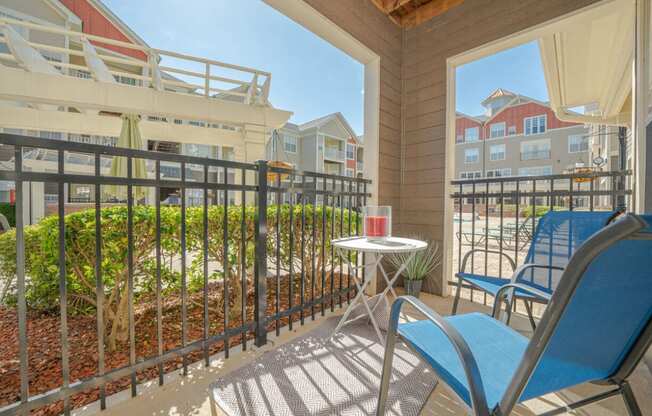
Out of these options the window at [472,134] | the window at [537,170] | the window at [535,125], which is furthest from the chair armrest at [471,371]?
the window at [472,134]

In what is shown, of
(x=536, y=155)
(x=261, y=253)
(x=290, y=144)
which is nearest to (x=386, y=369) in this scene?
(x=261, y=253)

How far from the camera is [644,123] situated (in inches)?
80.5

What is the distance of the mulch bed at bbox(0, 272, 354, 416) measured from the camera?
5.02 feet

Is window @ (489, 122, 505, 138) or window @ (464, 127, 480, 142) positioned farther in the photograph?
window @ (464, 127, 480, 142)

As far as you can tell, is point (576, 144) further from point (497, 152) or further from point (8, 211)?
point (8, 211)

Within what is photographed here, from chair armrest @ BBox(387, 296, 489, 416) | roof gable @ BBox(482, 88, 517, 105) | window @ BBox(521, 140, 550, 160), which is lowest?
chair armrest @ BBox(387, 296, 489, 416)

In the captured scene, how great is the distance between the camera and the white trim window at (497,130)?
20.3m

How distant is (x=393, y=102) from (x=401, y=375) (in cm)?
279

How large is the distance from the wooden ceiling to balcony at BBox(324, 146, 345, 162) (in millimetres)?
13314

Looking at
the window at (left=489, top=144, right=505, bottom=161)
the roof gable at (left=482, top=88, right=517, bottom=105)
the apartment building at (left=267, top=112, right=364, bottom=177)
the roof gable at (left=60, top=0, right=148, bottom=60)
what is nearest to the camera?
the roof gable at (left=60, top=0, right=148, bottom=60)

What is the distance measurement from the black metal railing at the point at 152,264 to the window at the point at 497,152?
848 inches

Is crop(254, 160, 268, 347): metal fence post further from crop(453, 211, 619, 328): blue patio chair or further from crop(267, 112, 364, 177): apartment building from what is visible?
crop(267, 112, 364, 177): apartment building

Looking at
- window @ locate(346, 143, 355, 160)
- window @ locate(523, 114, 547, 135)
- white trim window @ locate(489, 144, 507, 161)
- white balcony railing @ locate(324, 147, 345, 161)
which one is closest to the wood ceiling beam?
white balcony railing @ locate(324, 147, 345, 161)

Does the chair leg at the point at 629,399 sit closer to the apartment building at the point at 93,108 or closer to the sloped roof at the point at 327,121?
the apartment building at the point at 93,108
